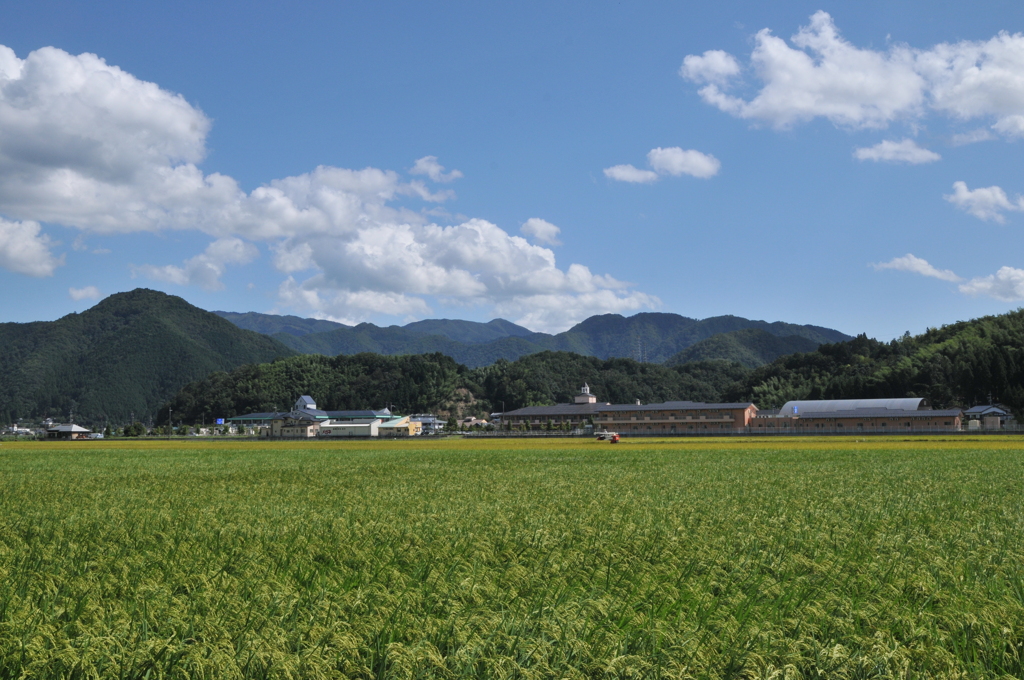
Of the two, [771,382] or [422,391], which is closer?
[771,382]

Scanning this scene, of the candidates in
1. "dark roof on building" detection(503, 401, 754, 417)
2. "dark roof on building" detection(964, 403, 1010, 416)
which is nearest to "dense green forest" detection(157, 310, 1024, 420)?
"dark roof on building" detection(964, 403, 1010, 416)

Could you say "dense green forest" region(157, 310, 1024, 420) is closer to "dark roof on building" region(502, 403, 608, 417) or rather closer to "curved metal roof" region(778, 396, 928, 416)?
"curved metal roof" region(778, 396, 928, 416)

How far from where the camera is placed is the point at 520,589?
7844 mm

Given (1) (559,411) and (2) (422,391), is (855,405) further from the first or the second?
(2) (422,391)

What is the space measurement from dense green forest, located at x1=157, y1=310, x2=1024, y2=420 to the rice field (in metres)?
99.0

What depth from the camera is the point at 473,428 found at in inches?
6102

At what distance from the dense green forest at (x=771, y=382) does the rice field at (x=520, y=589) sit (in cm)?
9901

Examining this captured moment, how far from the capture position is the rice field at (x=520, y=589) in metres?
5.39

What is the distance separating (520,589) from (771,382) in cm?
15772

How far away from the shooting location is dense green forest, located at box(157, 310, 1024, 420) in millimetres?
109938

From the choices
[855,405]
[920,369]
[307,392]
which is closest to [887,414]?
[855,405]

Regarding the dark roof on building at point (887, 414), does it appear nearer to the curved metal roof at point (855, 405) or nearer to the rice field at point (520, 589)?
the curved metal roof at point (855, 405)

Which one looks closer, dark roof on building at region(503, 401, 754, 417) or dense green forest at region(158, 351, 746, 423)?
dark roof on building at region(503, 401, 754, 417)

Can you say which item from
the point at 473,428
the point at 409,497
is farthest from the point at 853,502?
the point at 473,428
